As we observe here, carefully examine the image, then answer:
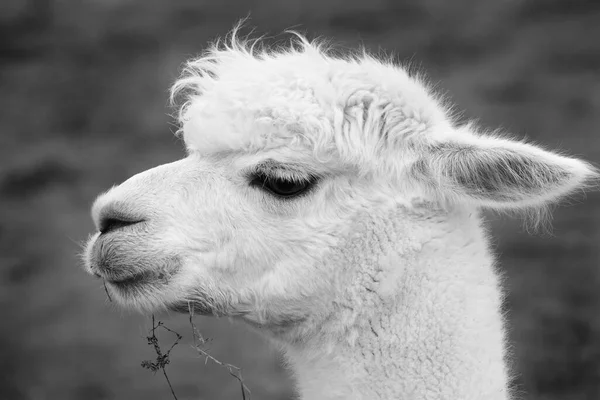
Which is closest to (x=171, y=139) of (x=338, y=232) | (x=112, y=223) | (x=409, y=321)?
(x=112, y=223)

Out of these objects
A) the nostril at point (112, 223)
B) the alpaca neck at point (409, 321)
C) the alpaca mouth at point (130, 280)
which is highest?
the nostril at point (112, 223)

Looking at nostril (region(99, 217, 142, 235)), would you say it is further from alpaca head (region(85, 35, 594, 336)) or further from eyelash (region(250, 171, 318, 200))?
eyelash (region(250, 171, 318, 200))

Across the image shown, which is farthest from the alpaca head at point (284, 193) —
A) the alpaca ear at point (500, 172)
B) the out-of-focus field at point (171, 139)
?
the out-of-focus field at point (171, 139)

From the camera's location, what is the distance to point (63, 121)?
35.5 ft

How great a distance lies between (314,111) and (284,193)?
26 cm

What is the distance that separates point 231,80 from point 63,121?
818cm

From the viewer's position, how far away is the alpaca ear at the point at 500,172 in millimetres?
2717

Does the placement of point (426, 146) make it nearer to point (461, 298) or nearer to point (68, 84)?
point (461, 298)

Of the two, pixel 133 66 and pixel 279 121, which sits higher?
pixel 133 66

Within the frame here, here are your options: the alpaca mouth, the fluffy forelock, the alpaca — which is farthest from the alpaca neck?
the alpaca mouth

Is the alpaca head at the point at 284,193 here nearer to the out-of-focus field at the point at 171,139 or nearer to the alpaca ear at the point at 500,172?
the alpaca ear at the point at 500,172

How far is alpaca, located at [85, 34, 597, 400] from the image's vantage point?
2.75 m

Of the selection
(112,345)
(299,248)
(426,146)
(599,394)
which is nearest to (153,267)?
(299,248)

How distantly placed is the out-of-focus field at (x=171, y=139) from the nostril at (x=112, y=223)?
209 centimetres
